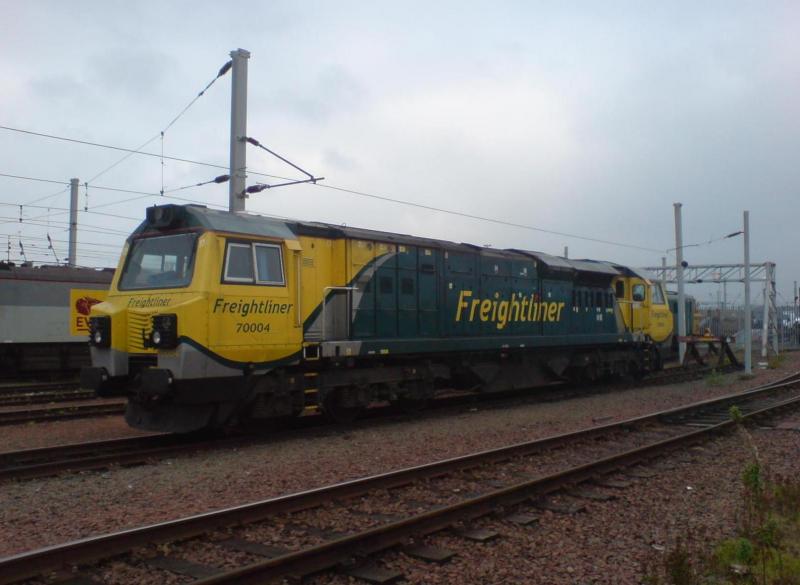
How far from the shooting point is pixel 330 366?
12211 mm

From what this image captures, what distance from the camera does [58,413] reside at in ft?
47.5

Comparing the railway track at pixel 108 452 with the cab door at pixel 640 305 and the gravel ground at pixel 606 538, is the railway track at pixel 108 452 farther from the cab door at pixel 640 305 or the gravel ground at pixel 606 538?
the cab door at pixel 640 305

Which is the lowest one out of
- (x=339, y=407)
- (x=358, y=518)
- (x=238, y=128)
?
(x=358, y=518)

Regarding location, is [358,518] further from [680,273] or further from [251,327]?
[680,273]

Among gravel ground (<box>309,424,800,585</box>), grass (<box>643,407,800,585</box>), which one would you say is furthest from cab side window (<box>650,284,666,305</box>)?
grass (<box>643,407,800,585</box>)

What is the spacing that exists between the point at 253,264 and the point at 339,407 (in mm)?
3244

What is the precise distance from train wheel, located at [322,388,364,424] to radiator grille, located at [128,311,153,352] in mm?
3271

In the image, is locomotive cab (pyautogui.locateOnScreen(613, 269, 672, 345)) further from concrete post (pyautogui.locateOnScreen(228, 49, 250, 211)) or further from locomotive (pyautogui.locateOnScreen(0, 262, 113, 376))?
locomotive (pyautogui.locateOnScreen(0, 262, 113, 376))

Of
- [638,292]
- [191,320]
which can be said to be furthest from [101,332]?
[638,292]

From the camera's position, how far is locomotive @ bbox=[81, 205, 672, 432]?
10273 mm

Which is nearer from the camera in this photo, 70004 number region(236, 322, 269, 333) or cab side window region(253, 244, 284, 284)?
70004 number region(236, 322, 269, 333)

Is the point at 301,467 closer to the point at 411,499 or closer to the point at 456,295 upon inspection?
the point at 411,499

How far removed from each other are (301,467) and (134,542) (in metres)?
3.64

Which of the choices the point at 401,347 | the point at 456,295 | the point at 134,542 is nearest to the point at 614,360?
the point at 456,295
